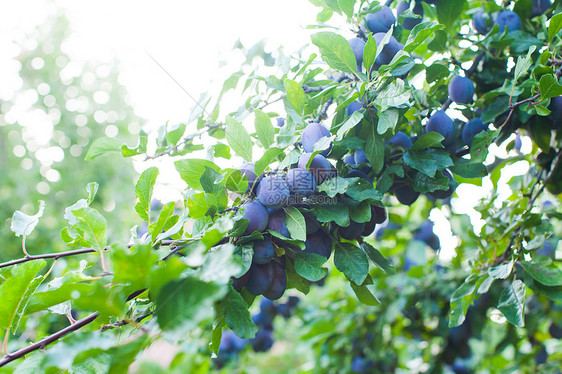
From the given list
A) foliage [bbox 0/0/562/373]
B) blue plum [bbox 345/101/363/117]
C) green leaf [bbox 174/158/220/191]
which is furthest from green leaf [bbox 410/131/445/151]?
green leaf [bbox 174/158/220/191]

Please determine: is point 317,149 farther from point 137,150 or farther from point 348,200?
point 137,150

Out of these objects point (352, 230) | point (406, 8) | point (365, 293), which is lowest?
point (365, 293)

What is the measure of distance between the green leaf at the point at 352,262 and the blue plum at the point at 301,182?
11cm

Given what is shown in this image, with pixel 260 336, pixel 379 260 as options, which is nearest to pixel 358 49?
pixel 379 260

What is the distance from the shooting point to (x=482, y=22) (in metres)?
0.82

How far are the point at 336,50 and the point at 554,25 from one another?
396 millimetres

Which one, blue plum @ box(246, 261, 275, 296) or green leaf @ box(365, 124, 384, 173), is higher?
green leaf @ box(365, 124, 384, 173)

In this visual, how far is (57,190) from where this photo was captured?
4.78 meters

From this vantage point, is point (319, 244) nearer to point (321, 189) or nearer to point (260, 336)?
point (321, 189)

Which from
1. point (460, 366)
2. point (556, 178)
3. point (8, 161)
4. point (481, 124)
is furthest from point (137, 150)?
point (8, 161)

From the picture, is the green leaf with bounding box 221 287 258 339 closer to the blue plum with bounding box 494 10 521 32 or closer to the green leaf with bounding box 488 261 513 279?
the green leaf with bounding box 488 261 513 279

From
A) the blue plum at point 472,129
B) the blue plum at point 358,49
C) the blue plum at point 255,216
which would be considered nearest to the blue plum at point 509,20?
the blue plum at point 472,129

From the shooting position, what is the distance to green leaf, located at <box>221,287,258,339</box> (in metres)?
0.44

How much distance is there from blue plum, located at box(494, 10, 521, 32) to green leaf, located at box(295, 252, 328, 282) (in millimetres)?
660
